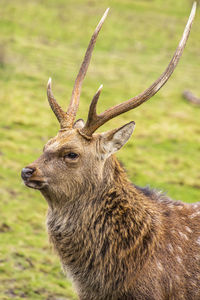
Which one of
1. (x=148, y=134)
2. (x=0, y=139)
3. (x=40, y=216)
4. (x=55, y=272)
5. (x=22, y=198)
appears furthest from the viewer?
(x=148, y=134)

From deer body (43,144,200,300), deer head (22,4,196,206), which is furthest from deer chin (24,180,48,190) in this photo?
deer body (43,144,200,300)

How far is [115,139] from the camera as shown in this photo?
5875 mm

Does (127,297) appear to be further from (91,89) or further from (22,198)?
(91,89)

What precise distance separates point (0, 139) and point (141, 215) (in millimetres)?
10257

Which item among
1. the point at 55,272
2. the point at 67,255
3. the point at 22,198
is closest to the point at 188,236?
the point at 67,255

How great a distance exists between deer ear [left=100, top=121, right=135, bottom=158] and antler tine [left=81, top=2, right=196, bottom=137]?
169mm

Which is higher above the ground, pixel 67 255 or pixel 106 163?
pixel 106 163

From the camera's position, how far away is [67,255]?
5.88 meters

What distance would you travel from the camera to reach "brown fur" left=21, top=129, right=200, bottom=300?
5.66 metres

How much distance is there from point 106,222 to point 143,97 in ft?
4.74

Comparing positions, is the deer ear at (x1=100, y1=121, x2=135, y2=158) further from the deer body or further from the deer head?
the deer body

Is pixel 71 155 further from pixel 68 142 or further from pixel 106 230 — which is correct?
pixel 106 230

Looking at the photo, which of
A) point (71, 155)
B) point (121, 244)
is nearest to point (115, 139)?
point (71, 155)

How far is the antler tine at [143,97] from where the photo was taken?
18.9 ft
